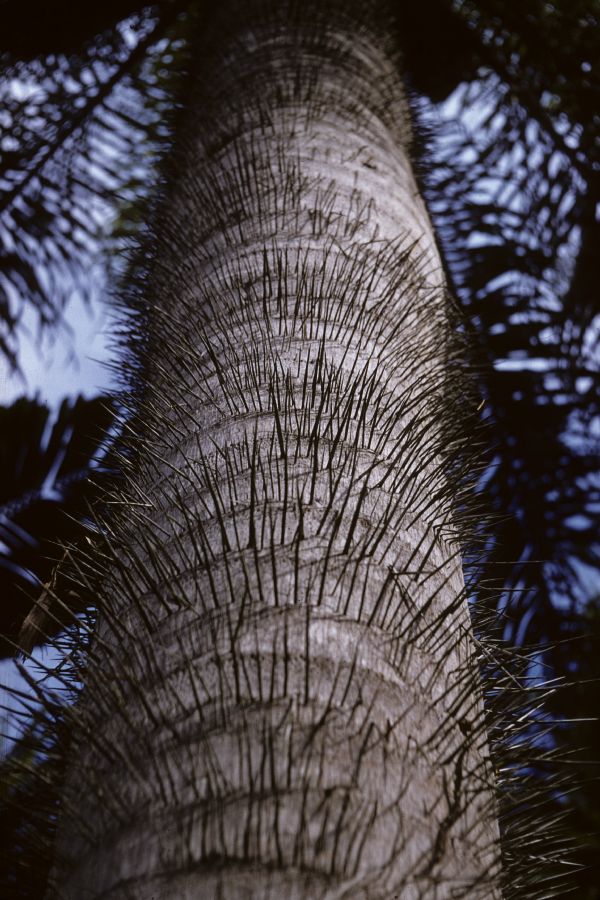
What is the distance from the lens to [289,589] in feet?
2.11

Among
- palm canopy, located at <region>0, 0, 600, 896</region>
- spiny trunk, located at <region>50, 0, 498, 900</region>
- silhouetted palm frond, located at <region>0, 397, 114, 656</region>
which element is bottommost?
spiny trunk, located at <region>50, 0, 498, 900</region>

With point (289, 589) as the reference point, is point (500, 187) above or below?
above

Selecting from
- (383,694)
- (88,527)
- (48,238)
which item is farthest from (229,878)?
(48,238)

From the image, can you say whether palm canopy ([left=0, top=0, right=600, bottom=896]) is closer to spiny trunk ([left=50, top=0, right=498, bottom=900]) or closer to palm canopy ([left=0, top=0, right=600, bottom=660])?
palm canopy ([left=0, top=0, right=600, bottom=660])

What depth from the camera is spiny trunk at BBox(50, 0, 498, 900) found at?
52 cm

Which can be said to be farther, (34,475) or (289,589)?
(34,475)

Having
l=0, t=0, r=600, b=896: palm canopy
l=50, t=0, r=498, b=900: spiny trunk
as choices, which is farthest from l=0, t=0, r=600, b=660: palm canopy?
l=50, t=0, r=498, b=900: spiny trunk

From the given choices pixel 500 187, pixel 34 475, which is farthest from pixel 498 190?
pixel 34 475

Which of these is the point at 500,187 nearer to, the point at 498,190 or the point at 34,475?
the point at 498,190

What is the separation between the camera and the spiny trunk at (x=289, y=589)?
0.52 metres

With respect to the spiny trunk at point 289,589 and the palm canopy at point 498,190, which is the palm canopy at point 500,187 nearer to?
the palm canopy at point 498,190

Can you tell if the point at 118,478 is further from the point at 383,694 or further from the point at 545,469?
the point at 545,469

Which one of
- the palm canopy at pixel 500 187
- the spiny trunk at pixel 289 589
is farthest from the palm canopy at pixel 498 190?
the spiny trunk at pixel 289 589

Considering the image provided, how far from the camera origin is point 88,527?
85 centimetres
